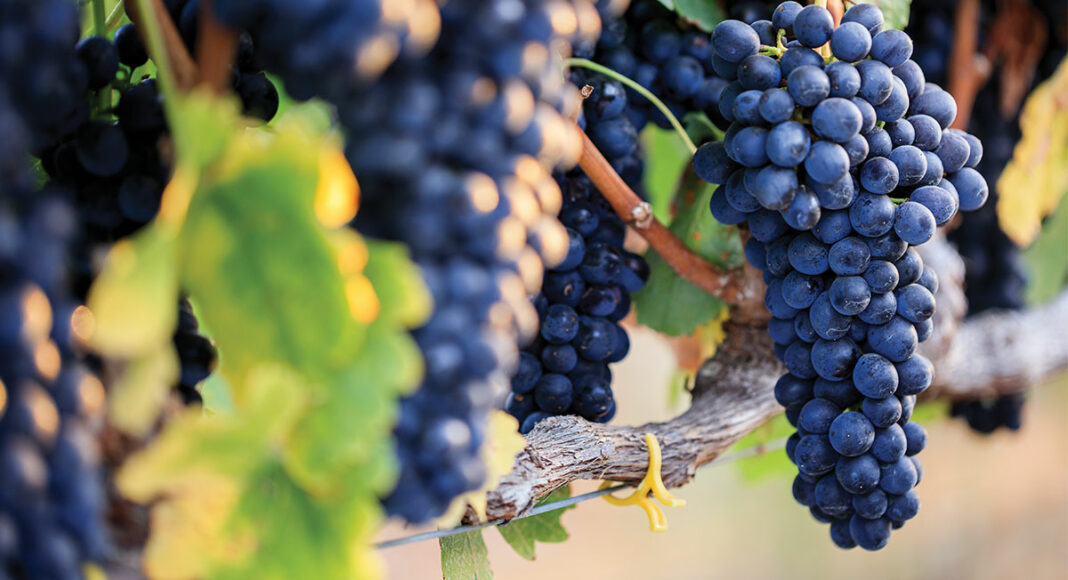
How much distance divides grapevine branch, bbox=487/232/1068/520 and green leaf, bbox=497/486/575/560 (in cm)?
9

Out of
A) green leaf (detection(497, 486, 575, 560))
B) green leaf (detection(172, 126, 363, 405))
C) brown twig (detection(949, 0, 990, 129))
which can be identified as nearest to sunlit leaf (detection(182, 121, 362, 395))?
green leaf (detection(172, 126, 363, 405))

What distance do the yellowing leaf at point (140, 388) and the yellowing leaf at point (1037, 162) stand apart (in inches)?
39.4

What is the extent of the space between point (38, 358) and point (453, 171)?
0.17 metres

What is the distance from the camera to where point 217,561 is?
34 centimetres

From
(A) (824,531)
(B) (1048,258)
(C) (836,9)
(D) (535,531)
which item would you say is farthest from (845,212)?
(A) (824,531)

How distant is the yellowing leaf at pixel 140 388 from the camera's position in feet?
1.01

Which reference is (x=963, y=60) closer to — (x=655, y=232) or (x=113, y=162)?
(x=655, y=232)

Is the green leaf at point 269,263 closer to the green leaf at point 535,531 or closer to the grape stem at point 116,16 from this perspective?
the grape stem at point 116,16

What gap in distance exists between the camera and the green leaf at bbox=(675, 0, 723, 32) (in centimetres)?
69

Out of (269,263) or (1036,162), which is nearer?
(269,263)

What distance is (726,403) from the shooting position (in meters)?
0.74

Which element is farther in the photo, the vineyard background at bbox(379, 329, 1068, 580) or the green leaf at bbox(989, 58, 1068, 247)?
the vineyard background at bbox(379, 329, 1068, 580)

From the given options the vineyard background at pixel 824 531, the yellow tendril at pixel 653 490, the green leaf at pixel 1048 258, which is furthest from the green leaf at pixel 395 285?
the vineyard background at pixel 824 531

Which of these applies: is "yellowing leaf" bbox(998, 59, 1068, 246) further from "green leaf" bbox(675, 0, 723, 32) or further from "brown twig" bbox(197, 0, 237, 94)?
"brown twig" bbox(197, 0, 237, 94)
